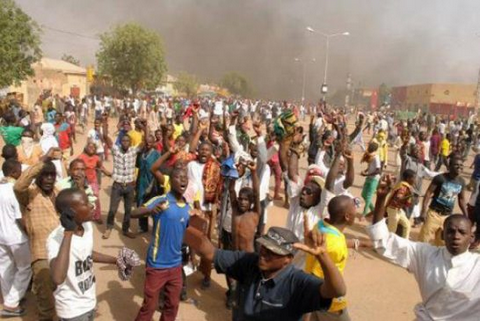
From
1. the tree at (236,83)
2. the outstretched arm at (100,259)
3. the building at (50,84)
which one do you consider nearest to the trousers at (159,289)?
the outstretched arm at (100,259)

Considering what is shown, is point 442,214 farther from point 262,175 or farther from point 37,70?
point 37,70

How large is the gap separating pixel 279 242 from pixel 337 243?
105 centimetres

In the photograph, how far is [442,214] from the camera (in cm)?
524

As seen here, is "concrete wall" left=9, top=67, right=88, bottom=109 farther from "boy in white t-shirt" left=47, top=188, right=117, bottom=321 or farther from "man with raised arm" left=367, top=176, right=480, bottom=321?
"man with raised arm" left=367, top=176, right=480, bottom=321

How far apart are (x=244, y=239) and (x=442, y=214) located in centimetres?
263

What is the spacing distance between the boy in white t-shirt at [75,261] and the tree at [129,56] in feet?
128

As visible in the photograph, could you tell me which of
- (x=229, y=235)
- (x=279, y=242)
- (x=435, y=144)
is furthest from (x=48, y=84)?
(x=279, y=242)

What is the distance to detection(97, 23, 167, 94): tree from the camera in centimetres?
3969

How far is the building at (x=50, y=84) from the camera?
1230 inches

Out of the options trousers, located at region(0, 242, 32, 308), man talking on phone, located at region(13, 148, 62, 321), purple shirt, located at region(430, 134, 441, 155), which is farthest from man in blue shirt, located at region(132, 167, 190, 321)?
purple shirt, located at region(430, 134, 441, 155)

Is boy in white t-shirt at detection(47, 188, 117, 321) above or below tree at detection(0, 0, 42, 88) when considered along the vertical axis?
below

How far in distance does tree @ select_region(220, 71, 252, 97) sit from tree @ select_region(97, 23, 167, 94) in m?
40.2

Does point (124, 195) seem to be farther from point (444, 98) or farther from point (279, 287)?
point (444, 98)

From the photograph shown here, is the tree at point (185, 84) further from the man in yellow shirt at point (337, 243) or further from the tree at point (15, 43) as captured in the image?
the man in yellow shirt at point (337, 243)
